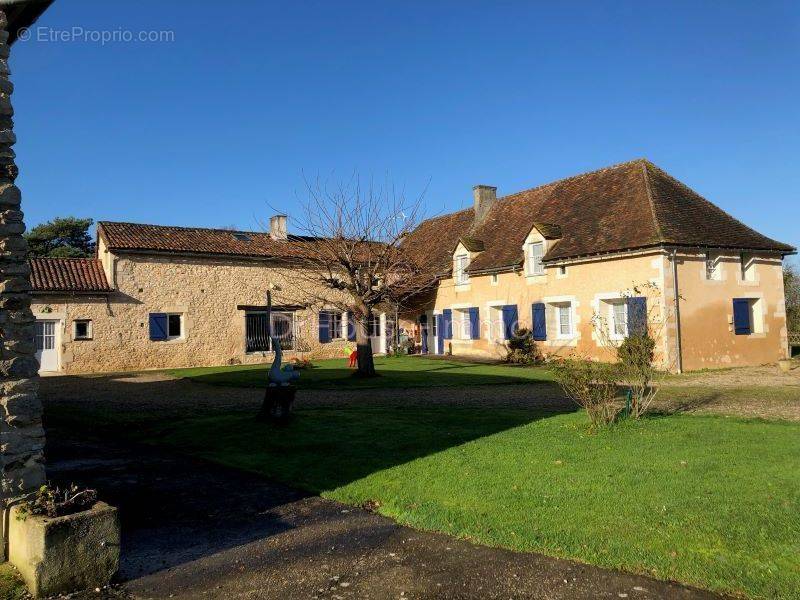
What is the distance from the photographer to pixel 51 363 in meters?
21.3

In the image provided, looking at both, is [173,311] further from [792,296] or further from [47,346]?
[792,296]

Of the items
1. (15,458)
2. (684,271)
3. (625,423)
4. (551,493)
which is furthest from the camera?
(684,271)

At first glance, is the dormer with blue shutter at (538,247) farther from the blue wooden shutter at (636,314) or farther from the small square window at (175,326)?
the small square window at (175,326)

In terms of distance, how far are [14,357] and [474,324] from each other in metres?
21.5

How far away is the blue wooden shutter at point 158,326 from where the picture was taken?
23.1 metres

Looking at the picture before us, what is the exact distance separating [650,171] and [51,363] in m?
21.4

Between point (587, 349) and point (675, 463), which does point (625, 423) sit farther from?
point (587, 349)

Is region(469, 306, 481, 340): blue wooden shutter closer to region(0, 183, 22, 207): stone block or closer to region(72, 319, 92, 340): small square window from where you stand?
region(72, 319, 92, 340): small square window

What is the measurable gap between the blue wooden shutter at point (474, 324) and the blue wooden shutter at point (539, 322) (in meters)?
3.38

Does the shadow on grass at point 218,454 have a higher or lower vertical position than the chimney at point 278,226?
lower

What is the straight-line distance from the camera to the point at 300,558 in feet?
14.7

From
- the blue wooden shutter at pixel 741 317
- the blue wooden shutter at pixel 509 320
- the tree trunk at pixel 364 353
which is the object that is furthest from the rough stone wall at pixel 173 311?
the blue wooden shutter at pixel 741 317

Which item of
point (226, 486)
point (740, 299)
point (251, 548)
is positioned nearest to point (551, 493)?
point (251, 548)

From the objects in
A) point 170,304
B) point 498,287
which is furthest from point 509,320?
point 170,304
